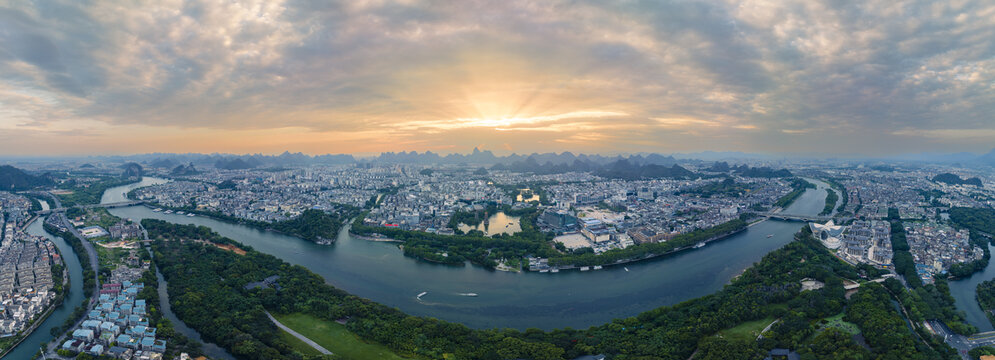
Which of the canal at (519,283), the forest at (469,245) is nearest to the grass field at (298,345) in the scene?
the canal at (519,283)

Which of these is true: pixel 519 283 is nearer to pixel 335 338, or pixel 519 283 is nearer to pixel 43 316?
pixel 335 338

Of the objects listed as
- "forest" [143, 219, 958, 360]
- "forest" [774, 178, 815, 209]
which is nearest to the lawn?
"forest" [143, 219, 958, 360]

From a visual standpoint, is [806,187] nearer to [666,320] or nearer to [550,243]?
[550,243]

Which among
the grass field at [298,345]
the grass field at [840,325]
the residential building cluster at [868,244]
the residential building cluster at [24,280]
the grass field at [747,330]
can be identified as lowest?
the grass field at [298,345]

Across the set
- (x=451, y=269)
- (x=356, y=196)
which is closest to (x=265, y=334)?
(x=451, y=269)

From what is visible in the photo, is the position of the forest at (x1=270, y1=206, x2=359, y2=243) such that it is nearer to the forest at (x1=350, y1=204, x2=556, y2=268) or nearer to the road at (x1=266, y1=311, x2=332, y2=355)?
the forest at (x1=350, y1=204, x2=556, y2=268)

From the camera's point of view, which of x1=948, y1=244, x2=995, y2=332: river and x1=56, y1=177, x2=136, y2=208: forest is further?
x1=56, y1=177, x2=136, y2=208: forest

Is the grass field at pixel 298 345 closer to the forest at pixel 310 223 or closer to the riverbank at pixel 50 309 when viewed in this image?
the riverbank at pixel 50 309

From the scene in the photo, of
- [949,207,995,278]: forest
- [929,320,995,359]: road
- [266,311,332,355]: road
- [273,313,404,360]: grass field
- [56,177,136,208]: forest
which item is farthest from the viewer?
[56,177,136,208]: forest
